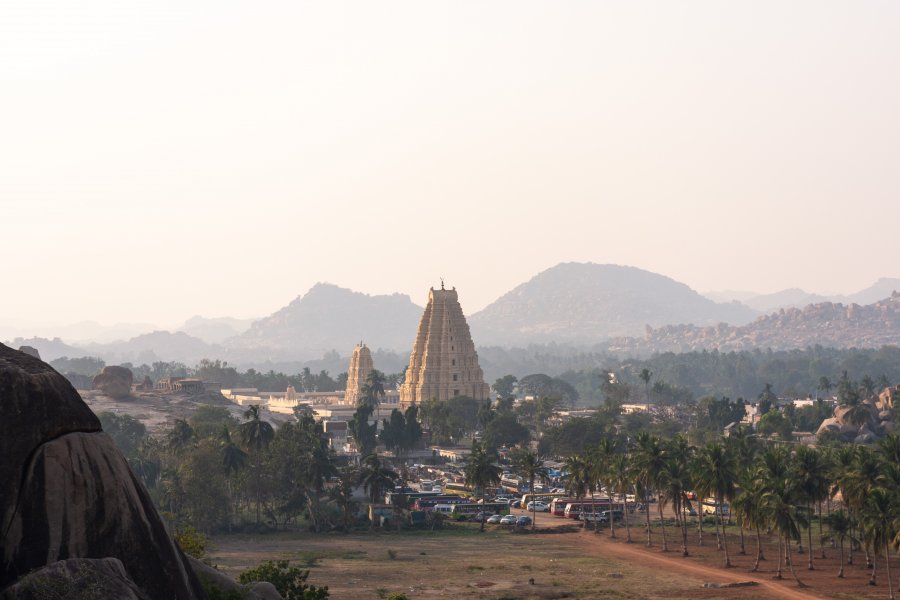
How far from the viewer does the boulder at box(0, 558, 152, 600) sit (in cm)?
3036

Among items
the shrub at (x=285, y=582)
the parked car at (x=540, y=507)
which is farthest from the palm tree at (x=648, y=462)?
the shrub at (x=285, y=582)

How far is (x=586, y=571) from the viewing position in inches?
3666

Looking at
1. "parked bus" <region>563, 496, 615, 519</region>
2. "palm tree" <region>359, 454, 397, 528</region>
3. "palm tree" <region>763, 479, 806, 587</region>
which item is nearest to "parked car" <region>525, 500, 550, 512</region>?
"parked bus" <region>563, 496, 615, 519</region>

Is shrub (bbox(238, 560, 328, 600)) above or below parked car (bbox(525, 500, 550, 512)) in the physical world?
above

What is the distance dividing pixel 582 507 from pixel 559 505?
7998 mm

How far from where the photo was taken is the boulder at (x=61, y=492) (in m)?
31.9

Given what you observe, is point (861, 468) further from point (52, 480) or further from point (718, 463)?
point (52, 480)

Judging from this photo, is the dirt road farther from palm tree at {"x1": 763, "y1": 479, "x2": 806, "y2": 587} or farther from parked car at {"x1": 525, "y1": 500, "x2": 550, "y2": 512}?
parked car at {"x1": 525, "y1": 500, "x2": 550, "y2": 512}

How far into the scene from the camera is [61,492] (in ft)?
106

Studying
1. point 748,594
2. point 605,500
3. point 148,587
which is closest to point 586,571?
point 748,594

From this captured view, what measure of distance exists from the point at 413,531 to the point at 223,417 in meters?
83.0

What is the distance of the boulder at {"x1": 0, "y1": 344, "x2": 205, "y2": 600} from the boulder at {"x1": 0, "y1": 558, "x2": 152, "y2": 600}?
766mm

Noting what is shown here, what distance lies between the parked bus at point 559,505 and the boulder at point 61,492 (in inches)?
3949

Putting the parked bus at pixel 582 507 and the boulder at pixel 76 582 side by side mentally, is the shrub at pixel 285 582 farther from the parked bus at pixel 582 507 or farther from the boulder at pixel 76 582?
the parked bus at pixel 582 507
